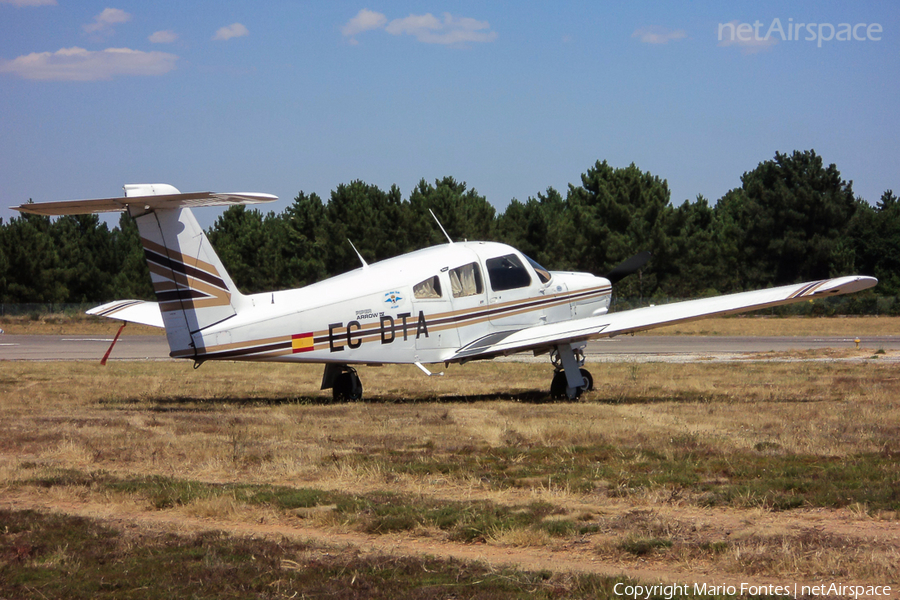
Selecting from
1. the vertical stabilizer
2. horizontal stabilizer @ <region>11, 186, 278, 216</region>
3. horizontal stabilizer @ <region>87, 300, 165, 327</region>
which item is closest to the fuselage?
the vertical stabilizer

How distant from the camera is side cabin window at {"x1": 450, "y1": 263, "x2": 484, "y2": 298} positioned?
17.1m

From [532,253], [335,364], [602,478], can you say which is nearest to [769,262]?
[532,253]

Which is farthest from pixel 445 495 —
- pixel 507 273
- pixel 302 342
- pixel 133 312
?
pixel 133 312

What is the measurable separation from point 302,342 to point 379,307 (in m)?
1.62

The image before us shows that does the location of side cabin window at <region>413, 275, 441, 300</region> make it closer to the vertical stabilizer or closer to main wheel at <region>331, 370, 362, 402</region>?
main wheel at <region>331, 370, 362, 402</region>

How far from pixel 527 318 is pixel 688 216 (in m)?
50.8

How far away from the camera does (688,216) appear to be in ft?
216

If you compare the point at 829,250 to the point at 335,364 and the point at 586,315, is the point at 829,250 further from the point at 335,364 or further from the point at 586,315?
the point at 335,364

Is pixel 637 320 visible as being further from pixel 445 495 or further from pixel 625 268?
pixel 445 495

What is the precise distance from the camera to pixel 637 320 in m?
16.6

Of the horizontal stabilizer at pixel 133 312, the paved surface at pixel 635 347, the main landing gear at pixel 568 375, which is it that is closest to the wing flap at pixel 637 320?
the main landing gear at pixel 568 375

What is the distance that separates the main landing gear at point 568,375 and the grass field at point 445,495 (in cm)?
92

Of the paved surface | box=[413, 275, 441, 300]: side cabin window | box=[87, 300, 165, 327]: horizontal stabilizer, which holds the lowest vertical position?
the paved surface

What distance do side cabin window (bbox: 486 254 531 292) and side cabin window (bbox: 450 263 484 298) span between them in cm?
32
